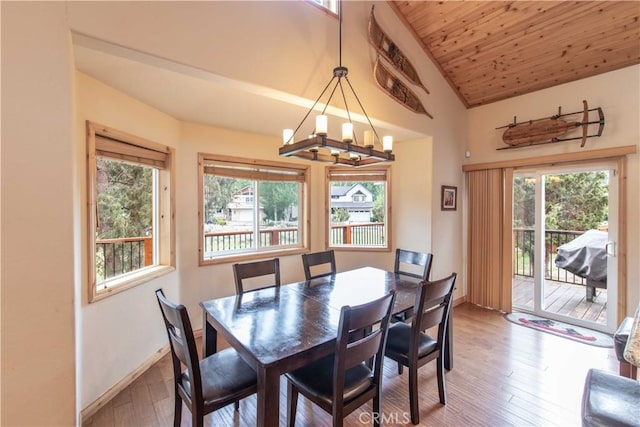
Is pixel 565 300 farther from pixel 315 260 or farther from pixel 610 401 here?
pixel 315 260

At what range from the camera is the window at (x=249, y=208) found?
338 cm

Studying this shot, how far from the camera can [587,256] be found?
3379 millimetres

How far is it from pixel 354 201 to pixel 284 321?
112 inches

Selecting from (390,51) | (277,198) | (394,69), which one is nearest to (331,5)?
(390,51)

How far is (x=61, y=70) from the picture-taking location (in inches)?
55.5

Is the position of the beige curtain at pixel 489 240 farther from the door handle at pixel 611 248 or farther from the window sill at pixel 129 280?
the window sill at pixel 129 280

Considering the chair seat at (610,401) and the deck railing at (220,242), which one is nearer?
the chair seat at (610,401)

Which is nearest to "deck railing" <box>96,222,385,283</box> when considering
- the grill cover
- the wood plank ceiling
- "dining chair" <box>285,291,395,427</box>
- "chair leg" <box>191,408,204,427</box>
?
"chair leg" <box>191,408,204,427</box>

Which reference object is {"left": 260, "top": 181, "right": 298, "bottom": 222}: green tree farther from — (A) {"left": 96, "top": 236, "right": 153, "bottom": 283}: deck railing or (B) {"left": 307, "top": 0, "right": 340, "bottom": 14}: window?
(B) {"left": 307, "top": 0, "right": 340, "bottom": 14}: window

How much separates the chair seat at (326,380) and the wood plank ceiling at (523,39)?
3.63 m

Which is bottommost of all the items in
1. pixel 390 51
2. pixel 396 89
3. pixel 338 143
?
pixel 338 143

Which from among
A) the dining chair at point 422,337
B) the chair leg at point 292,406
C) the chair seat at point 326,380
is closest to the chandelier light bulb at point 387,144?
the dining chair at point 422,337

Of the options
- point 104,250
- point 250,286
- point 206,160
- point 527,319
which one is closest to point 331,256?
point 250,286

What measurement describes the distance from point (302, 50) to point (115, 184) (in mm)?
1951
